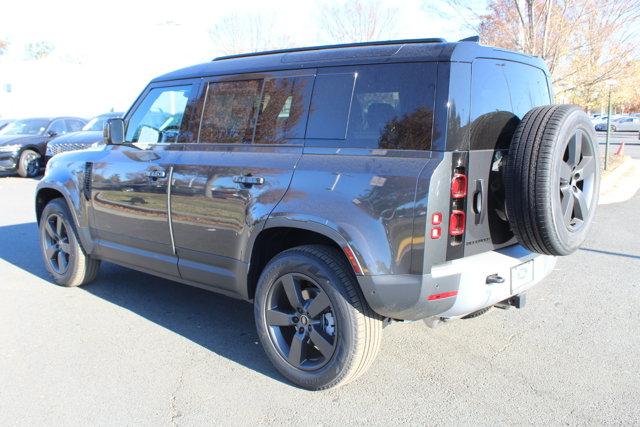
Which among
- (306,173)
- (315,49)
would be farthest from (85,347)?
(315,49)

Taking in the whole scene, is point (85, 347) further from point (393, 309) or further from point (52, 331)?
point (393, 309)

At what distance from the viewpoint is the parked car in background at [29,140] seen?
14.5 m

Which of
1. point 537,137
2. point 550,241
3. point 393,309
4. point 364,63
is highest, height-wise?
point 364,63

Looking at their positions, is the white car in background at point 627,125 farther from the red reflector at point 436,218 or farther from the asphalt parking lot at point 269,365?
the red reflector at point 436,218

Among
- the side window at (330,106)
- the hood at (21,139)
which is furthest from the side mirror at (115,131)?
the hood at (21,139)

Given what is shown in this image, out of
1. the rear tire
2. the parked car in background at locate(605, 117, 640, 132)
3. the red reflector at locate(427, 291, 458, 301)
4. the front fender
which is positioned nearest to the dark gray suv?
the red reflector at locate(427, 291, 458, 301)

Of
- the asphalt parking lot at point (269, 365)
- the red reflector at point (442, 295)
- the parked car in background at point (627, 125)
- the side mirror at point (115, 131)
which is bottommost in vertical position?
the asphalt parking lot at point (269, 365)

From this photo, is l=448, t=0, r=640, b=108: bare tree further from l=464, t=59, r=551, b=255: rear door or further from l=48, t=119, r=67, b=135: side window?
l=48, t=119, r=67, b=135: side window

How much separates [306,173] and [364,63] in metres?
0.74

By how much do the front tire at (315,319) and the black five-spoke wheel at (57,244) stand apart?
2680mm

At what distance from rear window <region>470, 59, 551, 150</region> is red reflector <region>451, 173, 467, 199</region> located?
0.66 ft

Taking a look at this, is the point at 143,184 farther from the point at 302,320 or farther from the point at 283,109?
the point at 302,320

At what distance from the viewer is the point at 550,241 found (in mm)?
3016

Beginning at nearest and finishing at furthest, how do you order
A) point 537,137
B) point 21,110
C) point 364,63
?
point 537,137 < point 364,63 < point 21,110
